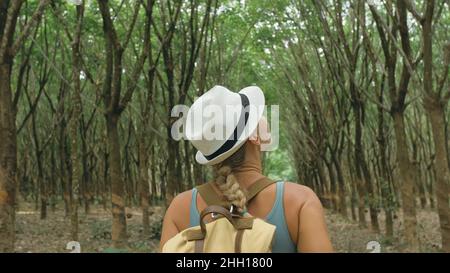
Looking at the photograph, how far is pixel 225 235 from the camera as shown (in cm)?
193

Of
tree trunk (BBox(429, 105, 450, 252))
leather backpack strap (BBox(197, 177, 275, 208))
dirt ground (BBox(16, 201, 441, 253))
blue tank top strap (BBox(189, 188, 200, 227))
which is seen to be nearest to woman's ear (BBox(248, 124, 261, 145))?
leather backpack strap (BBox(197, 177, 275, 208))

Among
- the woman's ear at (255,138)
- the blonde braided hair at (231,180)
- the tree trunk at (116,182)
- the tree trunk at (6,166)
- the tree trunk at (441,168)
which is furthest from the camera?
the tree trunk at (116,182)

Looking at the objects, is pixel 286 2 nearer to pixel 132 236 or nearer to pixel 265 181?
→ pixel 132 236

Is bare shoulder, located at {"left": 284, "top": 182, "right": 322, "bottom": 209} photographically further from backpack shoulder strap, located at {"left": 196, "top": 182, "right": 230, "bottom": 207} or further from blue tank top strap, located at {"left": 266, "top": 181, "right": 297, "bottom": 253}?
backpack shoulder strap, located at {"left": 196, "top": 182, "right": 230, "bottom": 207}

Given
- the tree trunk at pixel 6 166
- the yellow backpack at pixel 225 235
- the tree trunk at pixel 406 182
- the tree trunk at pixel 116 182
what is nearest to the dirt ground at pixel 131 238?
the tree trunk at pixel 116 182

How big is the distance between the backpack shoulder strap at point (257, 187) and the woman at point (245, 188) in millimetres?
16

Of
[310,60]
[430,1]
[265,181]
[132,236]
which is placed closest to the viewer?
[265,181]

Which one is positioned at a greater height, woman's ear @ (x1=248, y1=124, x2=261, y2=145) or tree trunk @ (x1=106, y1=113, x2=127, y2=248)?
woman's ear @ (x1=248, y1=124, x2=261, y2=145)

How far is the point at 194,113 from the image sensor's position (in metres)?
2.13

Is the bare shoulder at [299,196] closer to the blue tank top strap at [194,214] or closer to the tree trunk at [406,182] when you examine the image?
the blue tank top strap at [194,214]

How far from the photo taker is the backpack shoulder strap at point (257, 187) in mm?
2029

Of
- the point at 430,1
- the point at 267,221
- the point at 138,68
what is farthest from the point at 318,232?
the point at 138,68

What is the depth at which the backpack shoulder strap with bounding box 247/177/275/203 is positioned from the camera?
6.66 ft
